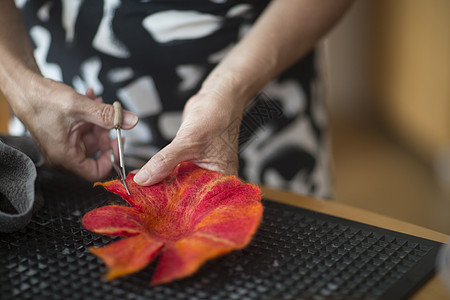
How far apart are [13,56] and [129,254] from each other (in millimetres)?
401

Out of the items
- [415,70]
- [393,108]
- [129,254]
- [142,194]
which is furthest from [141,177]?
[393,108]

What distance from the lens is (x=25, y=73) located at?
0.66 metres

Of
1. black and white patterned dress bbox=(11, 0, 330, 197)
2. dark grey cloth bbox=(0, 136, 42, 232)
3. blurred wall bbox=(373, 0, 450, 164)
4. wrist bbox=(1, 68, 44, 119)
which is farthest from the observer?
blurred wall bbox=(373, 0, 450, 164)

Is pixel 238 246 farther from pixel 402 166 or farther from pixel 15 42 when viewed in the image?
pixel 402 166

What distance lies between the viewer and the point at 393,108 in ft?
8.05

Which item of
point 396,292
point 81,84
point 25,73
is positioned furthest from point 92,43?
point 396,292

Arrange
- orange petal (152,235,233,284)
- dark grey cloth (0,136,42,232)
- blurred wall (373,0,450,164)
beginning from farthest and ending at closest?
blurred wall (373,0,450,164), dark grey cloth (0,136,42,232), orange petal (152,235,233,284)

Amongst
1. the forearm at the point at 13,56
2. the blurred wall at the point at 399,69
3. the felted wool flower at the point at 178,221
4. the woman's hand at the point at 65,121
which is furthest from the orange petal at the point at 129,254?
the blurred wall at the point at 399,69

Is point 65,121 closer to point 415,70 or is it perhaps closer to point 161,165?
point 161,165

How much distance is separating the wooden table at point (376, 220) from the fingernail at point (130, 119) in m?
0.21

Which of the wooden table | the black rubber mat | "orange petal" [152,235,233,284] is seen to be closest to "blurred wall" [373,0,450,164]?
the wooden table

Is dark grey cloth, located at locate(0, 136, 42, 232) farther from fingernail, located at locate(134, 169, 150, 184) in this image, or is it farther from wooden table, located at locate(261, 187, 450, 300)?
wooden table, located at locate(261, 187, 450, 300)

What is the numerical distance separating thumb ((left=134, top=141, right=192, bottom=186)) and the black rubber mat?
9 cm

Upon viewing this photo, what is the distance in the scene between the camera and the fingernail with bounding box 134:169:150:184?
22.1 inches
